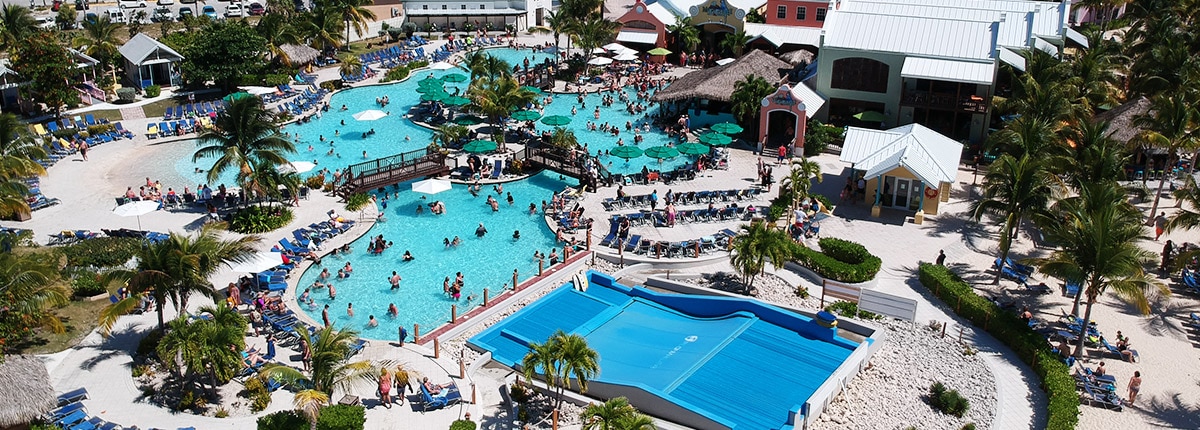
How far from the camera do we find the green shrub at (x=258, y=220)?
120ft

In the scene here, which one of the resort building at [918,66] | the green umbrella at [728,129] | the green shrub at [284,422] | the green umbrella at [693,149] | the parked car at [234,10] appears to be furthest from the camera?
the parked car at [234,10]

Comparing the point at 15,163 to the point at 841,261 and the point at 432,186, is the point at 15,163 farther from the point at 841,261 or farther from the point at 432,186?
the point at 841,261

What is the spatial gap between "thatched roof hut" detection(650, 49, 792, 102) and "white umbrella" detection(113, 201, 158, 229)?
2614cm

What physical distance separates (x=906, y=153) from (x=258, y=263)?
25171mm

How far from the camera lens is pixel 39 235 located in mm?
35406

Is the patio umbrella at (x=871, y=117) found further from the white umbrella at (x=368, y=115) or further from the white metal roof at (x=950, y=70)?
the white umbrella at (x=368, y=115)

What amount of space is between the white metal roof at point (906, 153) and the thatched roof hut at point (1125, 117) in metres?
7.37

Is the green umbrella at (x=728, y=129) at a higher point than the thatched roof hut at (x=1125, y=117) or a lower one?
lower

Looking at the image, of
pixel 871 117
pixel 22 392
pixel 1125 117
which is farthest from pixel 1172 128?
pixel 22 392

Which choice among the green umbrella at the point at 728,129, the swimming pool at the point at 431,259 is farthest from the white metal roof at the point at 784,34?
the swimming pool at the point at 431,259

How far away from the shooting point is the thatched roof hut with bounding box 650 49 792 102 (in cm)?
4978

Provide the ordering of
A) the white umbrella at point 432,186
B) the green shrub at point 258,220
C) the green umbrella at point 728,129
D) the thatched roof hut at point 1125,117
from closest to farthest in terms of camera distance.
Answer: the green shrub at point 258,220 → the white umbrella at point 432,186 → the thatched roof hut at point 1125,117 → the green umbrella at point 728,129

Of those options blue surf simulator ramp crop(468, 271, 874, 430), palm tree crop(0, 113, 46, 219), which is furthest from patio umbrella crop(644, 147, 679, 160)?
palm tree crop(0, 113, 46, 219)

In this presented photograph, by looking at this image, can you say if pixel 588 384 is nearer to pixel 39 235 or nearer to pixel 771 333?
pixel 771 333
